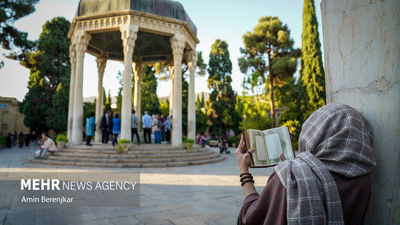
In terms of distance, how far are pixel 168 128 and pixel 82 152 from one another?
14.5 feet

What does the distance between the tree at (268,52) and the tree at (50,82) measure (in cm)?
1971

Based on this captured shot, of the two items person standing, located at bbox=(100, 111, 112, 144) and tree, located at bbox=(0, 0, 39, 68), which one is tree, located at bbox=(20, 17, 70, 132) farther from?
person standing, located at bbox=(100, 111, 112, 144)

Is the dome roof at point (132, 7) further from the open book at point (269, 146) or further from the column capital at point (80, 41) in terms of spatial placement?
the open book at point (269, 146)

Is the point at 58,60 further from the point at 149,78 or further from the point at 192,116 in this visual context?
the point at 192,116

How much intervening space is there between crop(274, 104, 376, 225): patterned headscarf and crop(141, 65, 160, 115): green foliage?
27441mm

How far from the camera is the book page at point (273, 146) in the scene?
1.71 metres

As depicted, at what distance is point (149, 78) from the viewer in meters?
28.7

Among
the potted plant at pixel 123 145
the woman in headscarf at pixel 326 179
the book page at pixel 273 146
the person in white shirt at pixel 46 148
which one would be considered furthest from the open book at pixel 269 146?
the person in white shirt at pixel 46 148

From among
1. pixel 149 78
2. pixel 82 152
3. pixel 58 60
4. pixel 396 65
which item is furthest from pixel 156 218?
pixel 58 60

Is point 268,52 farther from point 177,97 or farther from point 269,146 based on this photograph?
point 269,146

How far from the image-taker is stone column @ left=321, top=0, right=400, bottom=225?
4.34ft

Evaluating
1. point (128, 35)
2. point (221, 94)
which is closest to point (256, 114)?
point (221, 94)

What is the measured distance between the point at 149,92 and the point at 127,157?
19.6m

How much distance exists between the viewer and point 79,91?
1162 centimetres
